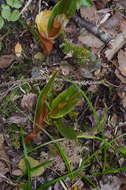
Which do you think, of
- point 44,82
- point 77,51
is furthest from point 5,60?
point 77,51

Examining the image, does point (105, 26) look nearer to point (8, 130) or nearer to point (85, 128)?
point (85, 128)

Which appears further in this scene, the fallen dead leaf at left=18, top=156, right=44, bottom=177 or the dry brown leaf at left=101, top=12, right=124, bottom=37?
the dry brown leaf at left=101, top=12, right=124, bottom=37

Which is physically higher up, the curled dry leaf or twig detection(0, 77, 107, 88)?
the curled dry leaf

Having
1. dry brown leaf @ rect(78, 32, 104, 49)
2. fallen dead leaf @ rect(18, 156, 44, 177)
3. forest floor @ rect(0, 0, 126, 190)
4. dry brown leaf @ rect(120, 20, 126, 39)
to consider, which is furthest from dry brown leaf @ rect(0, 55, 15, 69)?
dry brown leaf @ rect(120, 20, 126, 39)

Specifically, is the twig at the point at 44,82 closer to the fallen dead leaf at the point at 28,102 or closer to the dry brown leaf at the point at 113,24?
the fallen dead leaf at the point at 28,102

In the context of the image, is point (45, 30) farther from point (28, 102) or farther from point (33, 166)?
point (33, 166)

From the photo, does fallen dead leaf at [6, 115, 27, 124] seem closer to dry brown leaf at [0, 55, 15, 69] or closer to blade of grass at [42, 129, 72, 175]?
blade of grass at [42, 129, 72, 175]
